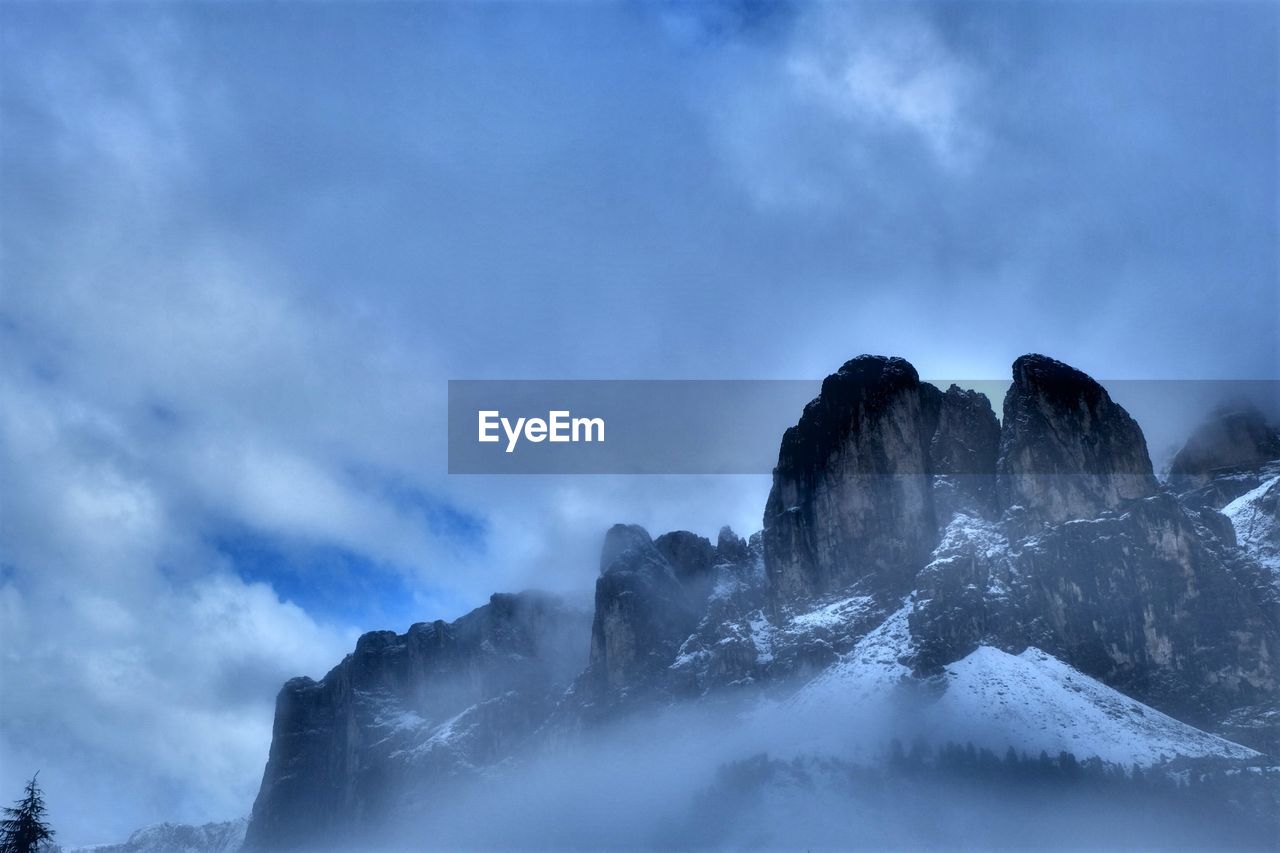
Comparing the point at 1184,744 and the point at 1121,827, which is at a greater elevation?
the point at 1184,744

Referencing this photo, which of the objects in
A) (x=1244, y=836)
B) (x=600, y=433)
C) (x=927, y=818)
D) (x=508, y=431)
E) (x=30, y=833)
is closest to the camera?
(x=30, y=833)

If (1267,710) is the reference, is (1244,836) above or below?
below

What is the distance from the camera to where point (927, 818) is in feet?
643

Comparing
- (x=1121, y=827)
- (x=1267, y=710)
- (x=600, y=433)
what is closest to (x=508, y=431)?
(x=600, y=433)

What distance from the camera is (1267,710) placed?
19625 centimetres

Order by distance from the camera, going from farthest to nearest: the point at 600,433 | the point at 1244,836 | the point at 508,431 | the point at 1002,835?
the point at 1002,835
the point at 1244,836
the point at 600,433
the point at 508,431

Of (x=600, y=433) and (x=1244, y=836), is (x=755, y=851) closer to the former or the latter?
(x=1244, y=836)

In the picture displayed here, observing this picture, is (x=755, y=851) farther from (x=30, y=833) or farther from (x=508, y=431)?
(x=30, y=833)

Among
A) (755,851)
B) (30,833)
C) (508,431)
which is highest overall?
(508,431)

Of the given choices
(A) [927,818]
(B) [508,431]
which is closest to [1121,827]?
(A) [927,818]

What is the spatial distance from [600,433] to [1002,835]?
12530 cm

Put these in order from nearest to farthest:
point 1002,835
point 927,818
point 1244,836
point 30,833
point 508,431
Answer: point 30,833 → point 508,431 → point 1244,836 → point 1002,835 → point 927,818

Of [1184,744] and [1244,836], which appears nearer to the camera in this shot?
[1244,836]

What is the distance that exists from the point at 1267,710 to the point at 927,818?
74.6 meters
